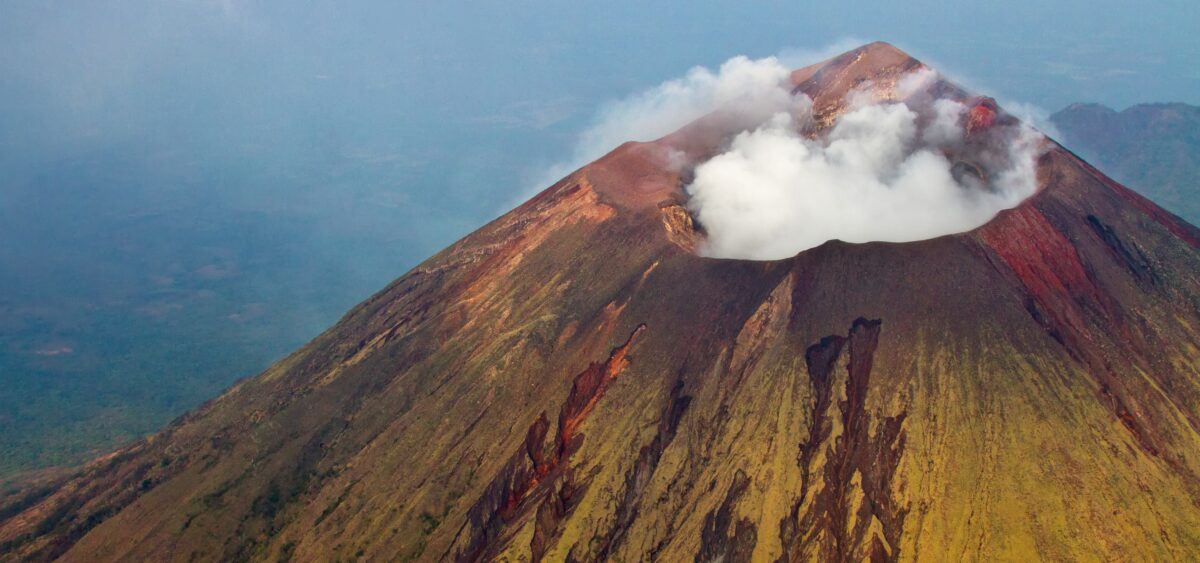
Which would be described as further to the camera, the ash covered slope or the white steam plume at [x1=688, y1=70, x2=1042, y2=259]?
the white steam plume at [x1=688, y1=70, x2=1042, y2=259]

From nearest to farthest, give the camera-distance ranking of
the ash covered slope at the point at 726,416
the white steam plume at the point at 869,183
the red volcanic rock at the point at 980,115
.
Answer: the ash covered slope at the point at 726,416 < the white steam plume at the point at 869,183 < the red volcanic rock at the point at 980,115

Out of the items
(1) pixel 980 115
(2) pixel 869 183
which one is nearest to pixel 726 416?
(2) pixel 869 183

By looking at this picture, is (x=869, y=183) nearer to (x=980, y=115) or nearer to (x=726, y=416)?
(x=980, y=115)

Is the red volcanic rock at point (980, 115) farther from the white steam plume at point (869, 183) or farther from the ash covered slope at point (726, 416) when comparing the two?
the ash covered slope at point (726, 416)

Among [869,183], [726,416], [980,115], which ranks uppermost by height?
[869,183]

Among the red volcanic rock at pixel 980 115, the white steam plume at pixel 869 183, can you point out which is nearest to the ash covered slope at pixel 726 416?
the white steam plume at pixel 869 183

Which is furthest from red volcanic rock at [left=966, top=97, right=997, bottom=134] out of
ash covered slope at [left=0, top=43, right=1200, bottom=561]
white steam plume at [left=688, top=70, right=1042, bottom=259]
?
ash covered slope at [left=0, top=43, right=1200, bottom=561]

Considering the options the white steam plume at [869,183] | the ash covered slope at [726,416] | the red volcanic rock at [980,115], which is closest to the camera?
the ash covered slope at [726,416]

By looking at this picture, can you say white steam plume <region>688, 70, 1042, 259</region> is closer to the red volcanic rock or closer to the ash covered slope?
the red volcanic rock
